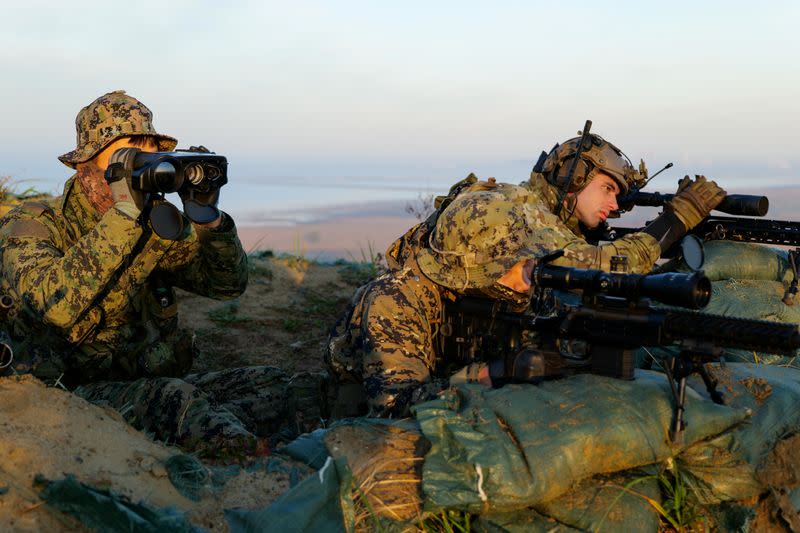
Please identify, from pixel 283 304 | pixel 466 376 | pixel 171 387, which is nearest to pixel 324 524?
pixel 466 376

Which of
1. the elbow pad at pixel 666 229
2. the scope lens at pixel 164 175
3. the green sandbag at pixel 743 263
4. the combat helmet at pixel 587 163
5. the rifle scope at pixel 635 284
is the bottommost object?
the green sandbag at pixel 743 263

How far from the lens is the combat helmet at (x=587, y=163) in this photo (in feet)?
16.4

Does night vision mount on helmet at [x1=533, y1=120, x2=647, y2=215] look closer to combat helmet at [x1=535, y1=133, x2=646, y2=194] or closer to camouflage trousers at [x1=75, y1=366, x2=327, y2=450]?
combat helmet at [x1=535, y1=133, x2=646, y2=194]

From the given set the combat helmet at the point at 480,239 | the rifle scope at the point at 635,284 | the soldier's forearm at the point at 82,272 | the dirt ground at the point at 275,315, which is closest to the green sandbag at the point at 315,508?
the rifle scope at the point at 635,284

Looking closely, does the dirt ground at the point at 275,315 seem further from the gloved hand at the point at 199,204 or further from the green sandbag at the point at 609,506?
the green sandbag at the point at 609,506

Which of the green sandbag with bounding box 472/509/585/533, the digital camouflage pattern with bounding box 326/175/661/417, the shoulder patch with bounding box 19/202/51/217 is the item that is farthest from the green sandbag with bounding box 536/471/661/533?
the shoulder patch with bounding box 19/202/51/217

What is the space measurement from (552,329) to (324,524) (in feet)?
3.71

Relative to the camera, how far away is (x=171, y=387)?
14.9 ft

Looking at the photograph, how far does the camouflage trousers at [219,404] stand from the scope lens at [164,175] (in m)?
1.05

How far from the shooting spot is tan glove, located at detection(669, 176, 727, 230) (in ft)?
16.6

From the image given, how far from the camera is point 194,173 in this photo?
4.09 metres

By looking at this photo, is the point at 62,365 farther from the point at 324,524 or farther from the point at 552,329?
the point at 552,329

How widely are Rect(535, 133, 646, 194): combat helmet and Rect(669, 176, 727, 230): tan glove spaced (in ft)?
0.99

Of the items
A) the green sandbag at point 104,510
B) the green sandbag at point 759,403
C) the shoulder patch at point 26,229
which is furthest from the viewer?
the shoulder patch at point 26,229
